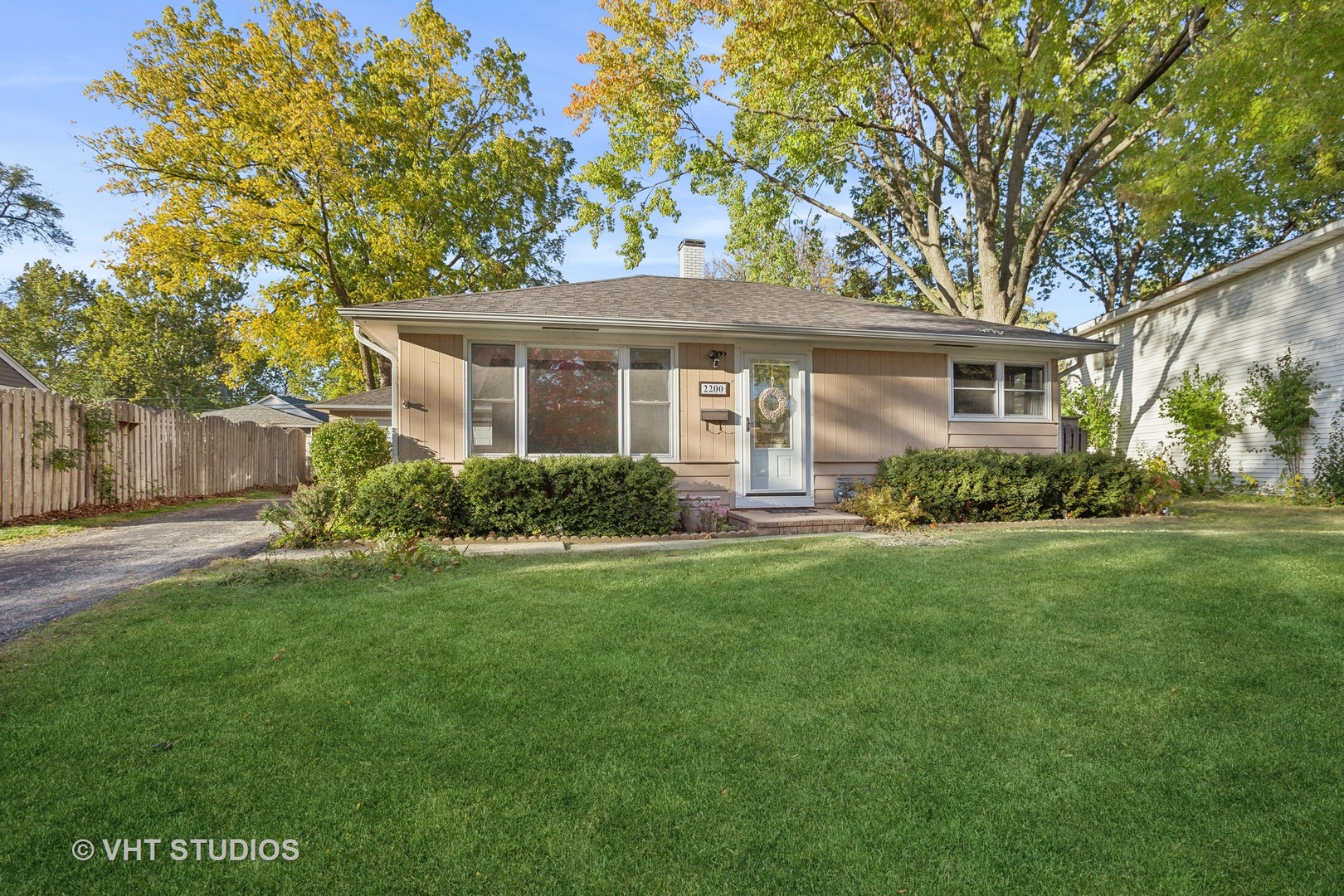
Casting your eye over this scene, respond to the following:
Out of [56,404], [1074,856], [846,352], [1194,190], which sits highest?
[1194,190]

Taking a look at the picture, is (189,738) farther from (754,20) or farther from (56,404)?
(754,20)

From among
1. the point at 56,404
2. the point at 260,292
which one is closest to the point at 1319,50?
the point at 56,404

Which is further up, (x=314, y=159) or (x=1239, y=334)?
(x=314, y=159)

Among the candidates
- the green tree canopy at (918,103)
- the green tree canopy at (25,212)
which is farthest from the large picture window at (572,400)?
the green tree canopy at (25,212)

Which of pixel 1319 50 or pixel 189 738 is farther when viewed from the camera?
pixel 1319 50

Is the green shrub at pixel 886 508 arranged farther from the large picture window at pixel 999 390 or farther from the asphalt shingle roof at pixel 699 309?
the large picture window at pixel 999 390

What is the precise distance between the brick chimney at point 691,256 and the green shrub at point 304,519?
899 cm

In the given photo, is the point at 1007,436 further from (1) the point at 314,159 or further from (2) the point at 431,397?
(1) the point at 314,159

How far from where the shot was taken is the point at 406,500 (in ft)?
23.8

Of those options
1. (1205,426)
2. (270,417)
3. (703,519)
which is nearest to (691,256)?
(703,519)

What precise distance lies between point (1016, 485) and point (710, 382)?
14.7ft

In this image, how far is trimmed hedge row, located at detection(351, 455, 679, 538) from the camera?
7297 millimetres

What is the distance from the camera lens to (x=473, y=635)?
3.63 meters

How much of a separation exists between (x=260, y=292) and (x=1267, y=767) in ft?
66.2
